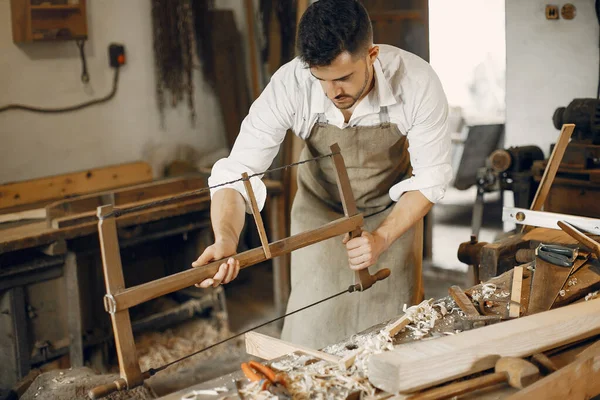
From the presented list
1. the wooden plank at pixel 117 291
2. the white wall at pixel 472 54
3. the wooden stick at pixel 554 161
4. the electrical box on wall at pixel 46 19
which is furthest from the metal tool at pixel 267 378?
the white wall at pixel 472 54

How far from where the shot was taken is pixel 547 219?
2.73m

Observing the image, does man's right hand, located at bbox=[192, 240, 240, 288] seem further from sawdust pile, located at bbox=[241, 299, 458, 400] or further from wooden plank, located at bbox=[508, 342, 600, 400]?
wooden plank, located at bbox=[508, 342, 600, 400]

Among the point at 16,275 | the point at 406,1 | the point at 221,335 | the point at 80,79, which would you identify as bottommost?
the point at 221,335

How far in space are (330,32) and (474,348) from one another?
1.11 meters

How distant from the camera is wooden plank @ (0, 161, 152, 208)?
4250mm

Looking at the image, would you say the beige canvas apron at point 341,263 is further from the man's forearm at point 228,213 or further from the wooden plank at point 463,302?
the wooden plank at point 463,302

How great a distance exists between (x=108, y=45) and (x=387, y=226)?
3171 millimetres

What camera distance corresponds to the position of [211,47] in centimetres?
566

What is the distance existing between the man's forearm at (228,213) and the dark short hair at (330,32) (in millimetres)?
551

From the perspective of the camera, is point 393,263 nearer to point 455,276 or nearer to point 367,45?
point 367,45

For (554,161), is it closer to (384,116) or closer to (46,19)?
(384,116)

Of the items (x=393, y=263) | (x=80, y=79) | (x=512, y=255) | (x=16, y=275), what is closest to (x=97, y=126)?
(x=80, y=79)

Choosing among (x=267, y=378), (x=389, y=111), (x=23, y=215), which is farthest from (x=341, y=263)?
(x=23, y=215)

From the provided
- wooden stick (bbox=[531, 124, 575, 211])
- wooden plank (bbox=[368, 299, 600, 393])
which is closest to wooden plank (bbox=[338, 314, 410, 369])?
wooden plank (bbox=[368, 299, 600, 393])
